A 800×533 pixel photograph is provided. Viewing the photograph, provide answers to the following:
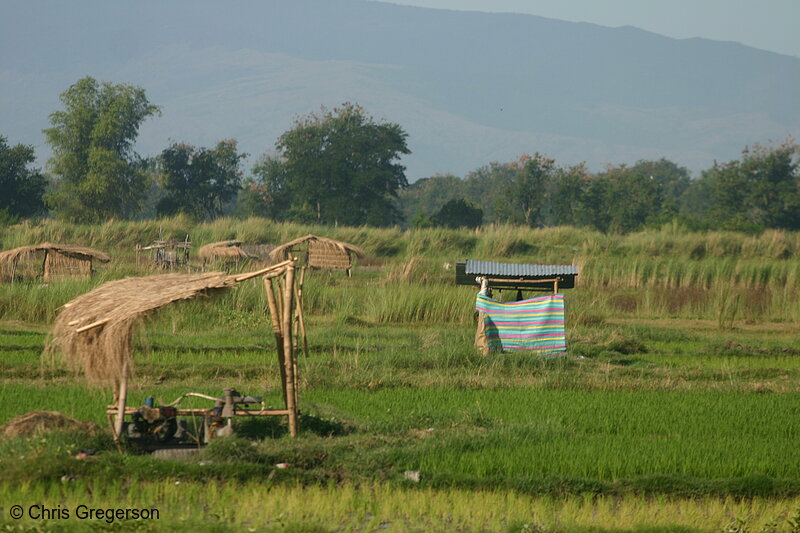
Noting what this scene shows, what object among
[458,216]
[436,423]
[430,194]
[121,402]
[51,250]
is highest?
[430,194]

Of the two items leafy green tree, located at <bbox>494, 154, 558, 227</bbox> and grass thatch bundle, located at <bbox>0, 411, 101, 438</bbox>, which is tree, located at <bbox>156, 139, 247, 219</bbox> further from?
grass thatch bundle, located at <bbox>0, 411, 101, 438</bbox>

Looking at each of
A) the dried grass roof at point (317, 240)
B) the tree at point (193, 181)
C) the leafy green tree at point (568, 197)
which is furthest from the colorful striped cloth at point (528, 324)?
the leafy green tree at point (568, 197)

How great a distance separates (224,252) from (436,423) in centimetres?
1620

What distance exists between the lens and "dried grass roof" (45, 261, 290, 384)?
7242mm

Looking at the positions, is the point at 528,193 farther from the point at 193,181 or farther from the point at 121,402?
the point at 121,402

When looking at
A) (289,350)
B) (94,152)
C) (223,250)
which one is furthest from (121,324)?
(94,152)

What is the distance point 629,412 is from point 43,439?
212 inches

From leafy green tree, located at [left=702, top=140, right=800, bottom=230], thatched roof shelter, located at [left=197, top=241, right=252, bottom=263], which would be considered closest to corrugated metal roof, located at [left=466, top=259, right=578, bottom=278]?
thatched roof shelter, located at [left=197, top=241, right=252, bottom=263]

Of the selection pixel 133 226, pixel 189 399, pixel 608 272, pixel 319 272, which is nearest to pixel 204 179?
pixel 133 226

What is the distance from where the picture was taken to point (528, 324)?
12.8 m

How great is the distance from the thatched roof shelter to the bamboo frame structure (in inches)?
573

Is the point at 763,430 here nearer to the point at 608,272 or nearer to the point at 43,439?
the point at 43,439

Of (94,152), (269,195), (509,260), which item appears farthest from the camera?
(269,195)

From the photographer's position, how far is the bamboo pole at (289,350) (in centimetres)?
749
